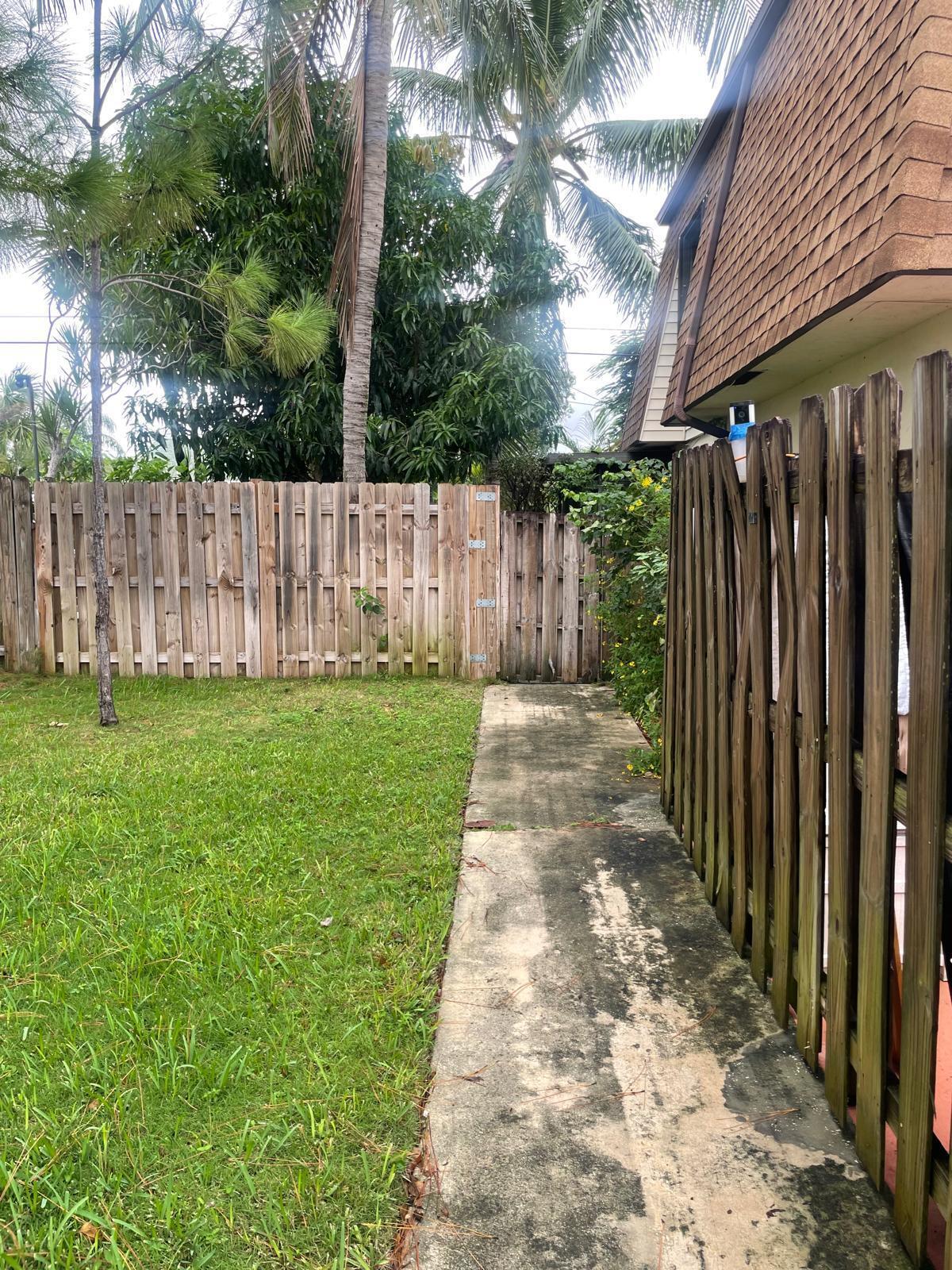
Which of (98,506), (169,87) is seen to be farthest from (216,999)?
(169,87)

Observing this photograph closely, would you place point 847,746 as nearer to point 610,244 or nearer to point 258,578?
point 258,578

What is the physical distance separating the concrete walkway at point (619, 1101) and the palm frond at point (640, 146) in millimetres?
18710

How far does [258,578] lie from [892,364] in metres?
6.26

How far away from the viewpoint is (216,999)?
2.75 metres

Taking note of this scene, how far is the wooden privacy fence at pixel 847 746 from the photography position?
1676mm

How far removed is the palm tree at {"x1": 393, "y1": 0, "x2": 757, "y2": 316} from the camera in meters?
11.9

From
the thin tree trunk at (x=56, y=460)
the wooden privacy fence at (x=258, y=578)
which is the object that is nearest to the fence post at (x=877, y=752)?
the wooden privacy fence at (x=258, y=578)

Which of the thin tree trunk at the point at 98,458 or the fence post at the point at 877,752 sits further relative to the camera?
the thin tree trunk at the point at 98,458

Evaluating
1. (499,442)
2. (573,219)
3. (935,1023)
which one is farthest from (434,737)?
(573,219)

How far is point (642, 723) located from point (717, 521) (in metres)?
3.26

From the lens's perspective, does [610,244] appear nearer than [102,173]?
No

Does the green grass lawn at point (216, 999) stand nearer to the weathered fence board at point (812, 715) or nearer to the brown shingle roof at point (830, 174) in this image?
the weathered fence board at point (812, 715)

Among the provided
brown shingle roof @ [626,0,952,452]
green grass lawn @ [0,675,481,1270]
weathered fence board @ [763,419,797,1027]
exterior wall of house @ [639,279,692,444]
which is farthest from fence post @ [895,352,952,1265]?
exterior wall of house @ [639,279,692,444]

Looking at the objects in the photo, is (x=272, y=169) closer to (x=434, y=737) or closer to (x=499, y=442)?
(x=499, y=442)
